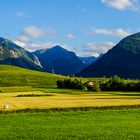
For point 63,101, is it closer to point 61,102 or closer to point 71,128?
point 61,102

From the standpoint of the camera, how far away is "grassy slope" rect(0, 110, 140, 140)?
3844 cm

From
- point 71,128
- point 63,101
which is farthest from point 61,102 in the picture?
point 71,128

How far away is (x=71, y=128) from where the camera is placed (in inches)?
1759

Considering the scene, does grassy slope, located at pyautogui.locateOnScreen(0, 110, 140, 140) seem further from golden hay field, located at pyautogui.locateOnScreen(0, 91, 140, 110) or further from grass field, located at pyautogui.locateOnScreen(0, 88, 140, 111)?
golden hay field, located at pyautogui.locateOnScreen(0, 91, 140, 110)

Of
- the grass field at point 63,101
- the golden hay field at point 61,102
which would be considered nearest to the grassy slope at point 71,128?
the grass field at point 63,101

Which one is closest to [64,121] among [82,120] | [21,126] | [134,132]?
[82,120]

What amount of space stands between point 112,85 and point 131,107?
113 metres

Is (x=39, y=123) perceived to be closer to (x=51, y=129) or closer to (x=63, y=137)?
(x=51, y=129)

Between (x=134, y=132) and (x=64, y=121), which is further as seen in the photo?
(x=64, y=121)

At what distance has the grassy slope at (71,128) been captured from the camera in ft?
126

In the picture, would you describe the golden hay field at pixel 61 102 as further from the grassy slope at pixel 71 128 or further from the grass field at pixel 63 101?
the grassy slope at pixel 71 128

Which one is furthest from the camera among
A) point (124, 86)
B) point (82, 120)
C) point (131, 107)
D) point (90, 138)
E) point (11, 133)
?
point (124, 86)

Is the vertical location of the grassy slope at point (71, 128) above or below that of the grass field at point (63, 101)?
below

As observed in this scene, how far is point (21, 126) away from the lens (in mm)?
46031
